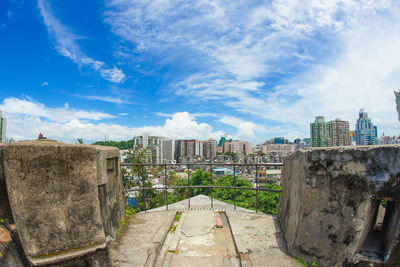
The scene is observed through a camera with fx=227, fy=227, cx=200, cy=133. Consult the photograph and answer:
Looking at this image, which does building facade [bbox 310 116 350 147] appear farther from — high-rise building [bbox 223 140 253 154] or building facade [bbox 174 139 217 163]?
high-rise building [bbox 223 140 253 154]

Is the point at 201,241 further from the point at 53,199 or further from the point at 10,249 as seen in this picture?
the point at 10,249

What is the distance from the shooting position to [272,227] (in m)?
4.25

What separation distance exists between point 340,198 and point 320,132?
242 feet

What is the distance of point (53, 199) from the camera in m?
2.74

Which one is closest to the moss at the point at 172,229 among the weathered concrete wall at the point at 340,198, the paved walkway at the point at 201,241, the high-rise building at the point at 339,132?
the paved walkway at the point at 201,241

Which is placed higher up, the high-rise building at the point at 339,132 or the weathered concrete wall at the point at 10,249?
the high-rise building at the point at 339,132

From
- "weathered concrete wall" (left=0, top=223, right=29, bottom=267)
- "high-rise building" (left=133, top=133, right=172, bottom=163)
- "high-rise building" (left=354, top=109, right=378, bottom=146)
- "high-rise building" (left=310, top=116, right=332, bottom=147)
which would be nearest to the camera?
"weathered concrete wall" (left=0, top=223, right=29, bottom=267)

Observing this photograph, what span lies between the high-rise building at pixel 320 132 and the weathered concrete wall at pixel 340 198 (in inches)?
2759

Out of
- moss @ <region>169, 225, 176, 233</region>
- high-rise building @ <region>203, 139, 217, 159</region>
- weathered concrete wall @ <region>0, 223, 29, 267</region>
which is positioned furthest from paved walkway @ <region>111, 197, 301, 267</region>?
high-rise building @ <region>203, 139, 217, 159</region>

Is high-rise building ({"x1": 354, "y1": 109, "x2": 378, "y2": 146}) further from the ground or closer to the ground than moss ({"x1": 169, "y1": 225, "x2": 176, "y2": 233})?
further from the ground

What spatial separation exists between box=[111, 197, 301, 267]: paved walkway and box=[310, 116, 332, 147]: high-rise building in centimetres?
6942

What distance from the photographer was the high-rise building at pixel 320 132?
66.2 meters

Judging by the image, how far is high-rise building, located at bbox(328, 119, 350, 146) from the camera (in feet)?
206

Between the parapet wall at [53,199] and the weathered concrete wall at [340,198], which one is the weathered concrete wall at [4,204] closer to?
the parapet wall at [53,199]
